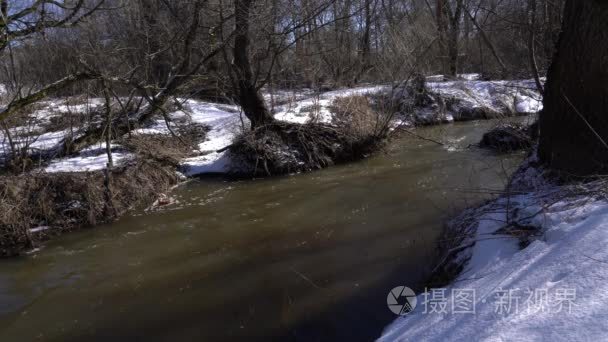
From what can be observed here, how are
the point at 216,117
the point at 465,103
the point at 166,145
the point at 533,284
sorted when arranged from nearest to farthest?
the point at 533,284 < the point at 166,145 < the point at 216,117 < the point at 465,103

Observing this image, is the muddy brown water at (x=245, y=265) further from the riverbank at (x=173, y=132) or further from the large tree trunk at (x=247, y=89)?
the large tree trunk at (x=247, y=89)

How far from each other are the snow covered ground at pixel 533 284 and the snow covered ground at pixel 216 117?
491cm

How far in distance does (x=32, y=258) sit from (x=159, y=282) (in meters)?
2.44

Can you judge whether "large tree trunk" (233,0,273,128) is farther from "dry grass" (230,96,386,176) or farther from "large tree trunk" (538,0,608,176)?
"large tree trunk" (538,0,608,176)

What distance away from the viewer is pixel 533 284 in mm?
2912

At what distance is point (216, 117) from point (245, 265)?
342 inches

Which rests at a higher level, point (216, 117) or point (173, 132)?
point (216, 117)

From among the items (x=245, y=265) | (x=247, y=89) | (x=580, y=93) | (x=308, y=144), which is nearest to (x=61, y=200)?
(x=245, y=265)

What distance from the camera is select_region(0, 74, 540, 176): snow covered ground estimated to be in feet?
32.9

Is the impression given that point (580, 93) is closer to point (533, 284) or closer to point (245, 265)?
point (533, 284)

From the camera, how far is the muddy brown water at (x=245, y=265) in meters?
4.61

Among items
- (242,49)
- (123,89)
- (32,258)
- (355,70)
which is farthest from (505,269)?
(355,70)

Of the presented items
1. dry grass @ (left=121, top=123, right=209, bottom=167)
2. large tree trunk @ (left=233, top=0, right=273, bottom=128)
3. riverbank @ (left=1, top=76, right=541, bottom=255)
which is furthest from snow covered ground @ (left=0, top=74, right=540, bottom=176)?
large tree trunk @ (left=233, top=0, right=273, bottom=128)

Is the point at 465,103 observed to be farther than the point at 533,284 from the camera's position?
Yes
